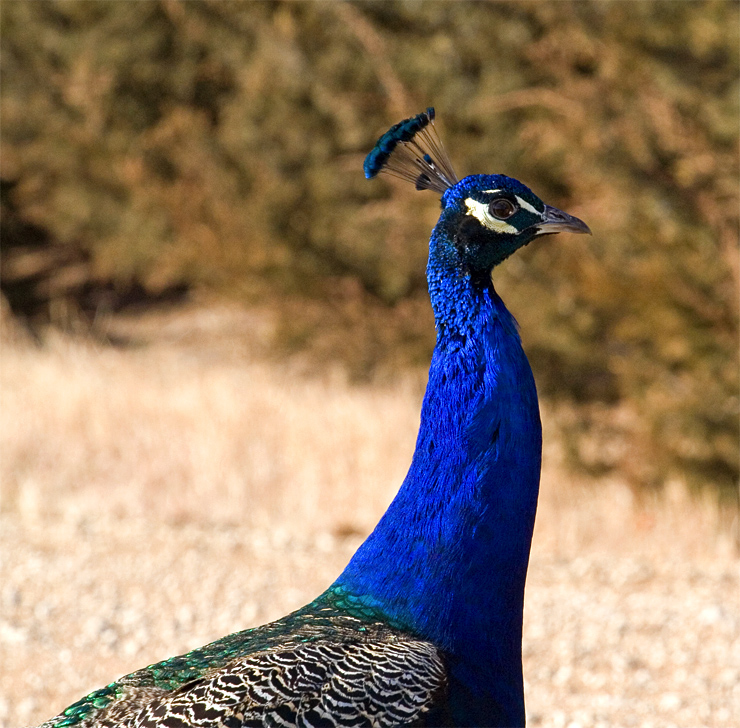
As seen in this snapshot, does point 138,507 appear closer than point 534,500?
No

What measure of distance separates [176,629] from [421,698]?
6.94 ft

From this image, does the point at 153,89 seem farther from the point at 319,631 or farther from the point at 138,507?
the point at 319,631

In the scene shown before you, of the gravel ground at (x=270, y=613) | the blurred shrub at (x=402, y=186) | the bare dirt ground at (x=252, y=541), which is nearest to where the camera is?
the gravel ground at (x=270, y=613)

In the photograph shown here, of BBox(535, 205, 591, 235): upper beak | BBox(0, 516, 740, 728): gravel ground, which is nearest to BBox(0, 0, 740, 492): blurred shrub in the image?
BBox(0, 516, 740, 728): gravel ground

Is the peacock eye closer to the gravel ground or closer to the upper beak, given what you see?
the upper beak

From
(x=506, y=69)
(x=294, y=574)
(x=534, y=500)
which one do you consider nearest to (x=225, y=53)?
(x=506, y=69)

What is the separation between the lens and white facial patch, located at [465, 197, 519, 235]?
220cm

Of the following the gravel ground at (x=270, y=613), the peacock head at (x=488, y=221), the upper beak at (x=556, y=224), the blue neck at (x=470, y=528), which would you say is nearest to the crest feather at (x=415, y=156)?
→ the peacock head at (x=488, y=221)

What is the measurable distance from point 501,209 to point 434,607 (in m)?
0.80

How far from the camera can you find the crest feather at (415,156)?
235 centimetres

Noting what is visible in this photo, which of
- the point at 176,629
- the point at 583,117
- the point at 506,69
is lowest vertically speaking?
the point at 176,629

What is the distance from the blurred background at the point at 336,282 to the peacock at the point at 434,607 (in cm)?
128

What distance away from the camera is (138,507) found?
510cm

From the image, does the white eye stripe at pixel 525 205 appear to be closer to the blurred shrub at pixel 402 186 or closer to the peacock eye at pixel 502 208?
the peacock eye at pixel 502 208
